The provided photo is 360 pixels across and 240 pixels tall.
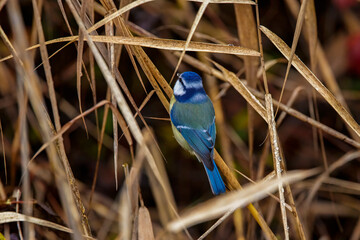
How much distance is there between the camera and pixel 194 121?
2422 mm

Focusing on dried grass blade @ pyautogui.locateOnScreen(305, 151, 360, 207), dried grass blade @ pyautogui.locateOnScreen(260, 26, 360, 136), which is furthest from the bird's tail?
dried grass blade @ pyautogui.locateOnScreen(260, 26, 360, 136)

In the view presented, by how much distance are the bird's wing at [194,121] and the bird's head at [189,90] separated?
0.10 ft

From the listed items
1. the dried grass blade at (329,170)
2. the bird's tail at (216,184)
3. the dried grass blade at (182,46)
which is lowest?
the bird's tail at (216,184)

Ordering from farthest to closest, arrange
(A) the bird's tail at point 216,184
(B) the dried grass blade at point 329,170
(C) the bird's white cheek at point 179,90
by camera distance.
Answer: (C) the bird's white cheek at point 179,90
(A) the bird's tail at point 216,184
(B) the dried grass blade at point 329,170

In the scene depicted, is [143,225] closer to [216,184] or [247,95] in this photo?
[247,95]

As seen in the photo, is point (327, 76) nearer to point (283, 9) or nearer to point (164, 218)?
point (283, 9)

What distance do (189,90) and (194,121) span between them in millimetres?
160

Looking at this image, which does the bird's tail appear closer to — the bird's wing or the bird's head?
the bird's wing

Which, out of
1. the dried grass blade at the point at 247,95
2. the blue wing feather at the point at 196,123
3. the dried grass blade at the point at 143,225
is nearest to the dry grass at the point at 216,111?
the dried grass blade at the point at 247,95

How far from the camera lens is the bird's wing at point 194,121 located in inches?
91.6

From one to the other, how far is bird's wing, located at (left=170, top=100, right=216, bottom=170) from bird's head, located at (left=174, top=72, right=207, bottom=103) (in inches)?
1.2

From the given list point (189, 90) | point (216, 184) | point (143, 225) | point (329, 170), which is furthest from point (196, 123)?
point (143, 225)

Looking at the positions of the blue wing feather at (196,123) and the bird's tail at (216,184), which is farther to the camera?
the blue wing feather at (196,123)

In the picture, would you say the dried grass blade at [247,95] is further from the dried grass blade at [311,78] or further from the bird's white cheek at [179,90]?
the bird's white cheek at [179,90]
